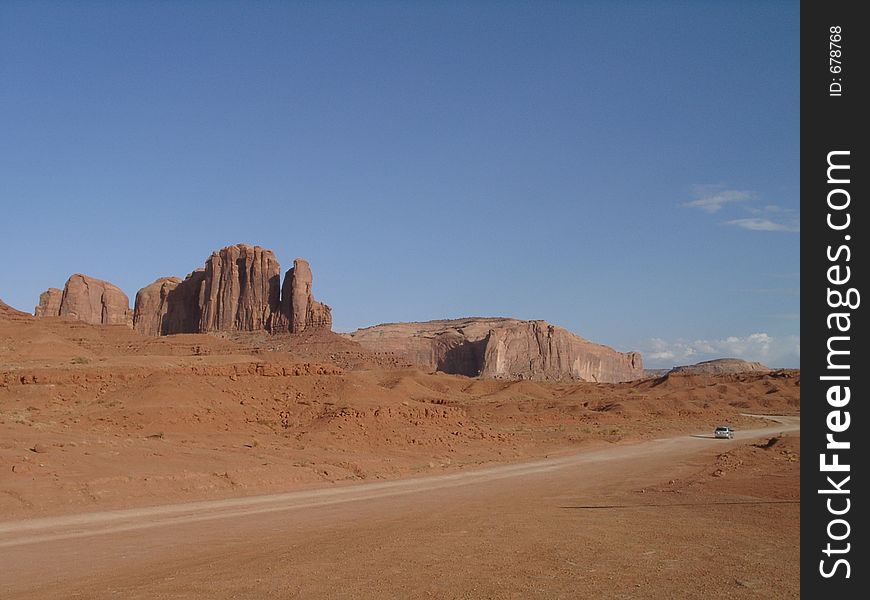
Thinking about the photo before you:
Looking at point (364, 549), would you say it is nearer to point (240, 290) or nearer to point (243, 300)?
point (243, 300)

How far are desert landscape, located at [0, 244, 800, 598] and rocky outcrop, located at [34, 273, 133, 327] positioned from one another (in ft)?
165

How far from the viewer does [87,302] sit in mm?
123062

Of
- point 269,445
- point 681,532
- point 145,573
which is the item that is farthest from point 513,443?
point 145,573

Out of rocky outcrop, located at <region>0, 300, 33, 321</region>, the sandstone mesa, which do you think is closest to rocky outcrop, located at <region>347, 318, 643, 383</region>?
the sandstone mesa

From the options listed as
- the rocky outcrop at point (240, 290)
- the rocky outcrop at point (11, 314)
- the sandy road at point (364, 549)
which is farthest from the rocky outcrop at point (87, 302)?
the sandy road at point (364, 549)

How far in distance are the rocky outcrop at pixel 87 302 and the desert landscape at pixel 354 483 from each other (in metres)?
50.4

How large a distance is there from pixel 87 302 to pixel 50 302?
5969 millimetres

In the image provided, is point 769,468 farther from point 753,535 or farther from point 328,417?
point 328,417

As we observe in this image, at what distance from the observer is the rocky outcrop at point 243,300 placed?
403ft

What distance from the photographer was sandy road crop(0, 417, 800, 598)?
10.7m

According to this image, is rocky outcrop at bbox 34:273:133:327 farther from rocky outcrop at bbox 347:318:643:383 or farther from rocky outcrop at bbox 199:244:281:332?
rocky outcrop at bbox 347:318:643:383

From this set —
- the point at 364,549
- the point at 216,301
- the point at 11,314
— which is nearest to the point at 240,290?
the point at 216,301

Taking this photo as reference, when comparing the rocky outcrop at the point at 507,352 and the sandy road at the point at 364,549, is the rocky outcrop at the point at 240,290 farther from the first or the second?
the sandy road at the point at 364,549
